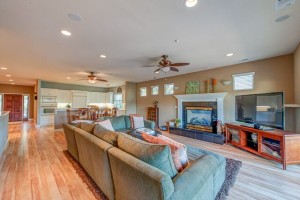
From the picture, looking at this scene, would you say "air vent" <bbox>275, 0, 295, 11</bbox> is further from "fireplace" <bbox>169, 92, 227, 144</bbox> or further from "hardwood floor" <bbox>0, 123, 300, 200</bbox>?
"fireplace" <bbox>169, 92, 227, 144</bbox>

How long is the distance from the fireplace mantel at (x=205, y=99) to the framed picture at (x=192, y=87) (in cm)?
22

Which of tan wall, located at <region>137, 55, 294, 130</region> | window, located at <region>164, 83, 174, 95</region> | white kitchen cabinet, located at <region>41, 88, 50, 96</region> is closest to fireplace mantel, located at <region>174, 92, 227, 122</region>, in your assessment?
tan wall, located at <region>137, 55, 294, 130</region>

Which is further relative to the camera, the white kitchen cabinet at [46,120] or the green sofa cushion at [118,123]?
the white kitchen cabinet at [46,120]

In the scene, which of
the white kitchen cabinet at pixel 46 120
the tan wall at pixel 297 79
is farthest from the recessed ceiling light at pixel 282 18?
the white kitchen cabinet at pixel 46 120

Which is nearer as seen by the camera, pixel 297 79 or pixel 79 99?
pixel 297 79

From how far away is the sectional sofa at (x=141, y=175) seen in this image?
112cm

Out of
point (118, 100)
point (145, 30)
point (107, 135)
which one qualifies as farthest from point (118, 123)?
point (118, 100)

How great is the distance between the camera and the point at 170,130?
6.16m

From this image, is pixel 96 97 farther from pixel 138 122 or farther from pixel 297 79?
pixel 297 79

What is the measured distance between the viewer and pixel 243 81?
4.75 metres

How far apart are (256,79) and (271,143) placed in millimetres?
2147

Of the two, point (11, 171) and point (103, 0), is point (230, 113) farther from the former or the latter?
point (11, 171)

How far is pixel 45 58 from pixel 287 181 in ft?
20.9

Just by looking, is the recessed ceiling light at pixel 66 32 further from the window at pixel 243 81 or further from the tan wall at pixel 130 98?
the tan wall at pixel 130 98
